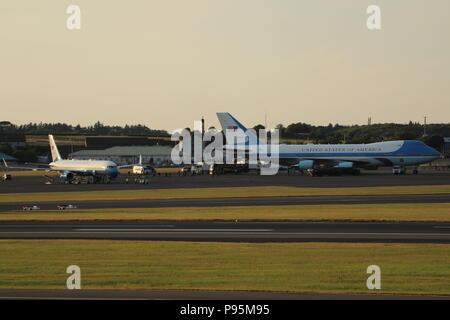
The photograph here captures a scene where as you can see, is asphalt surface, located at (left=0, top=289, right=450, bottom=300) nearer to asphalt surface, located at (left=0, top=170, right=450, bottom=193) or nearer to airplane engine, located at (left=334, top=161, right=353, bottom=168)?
asphalt surface, located at (left=0, top=170, right=450, bottom=193)

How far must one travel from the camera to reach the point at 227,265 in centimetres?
2589

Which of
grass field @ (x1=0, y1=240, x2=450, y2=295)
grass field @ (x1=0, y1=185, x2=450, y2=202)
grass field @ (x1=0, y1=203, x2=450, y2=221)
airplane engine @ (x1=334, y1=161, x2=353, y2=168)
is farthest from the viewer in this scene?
airplane engine @ (x1=334, y1=161, x2=353, y2=168)

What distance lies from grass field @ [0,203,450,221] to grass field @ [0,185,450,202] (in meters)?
14.9

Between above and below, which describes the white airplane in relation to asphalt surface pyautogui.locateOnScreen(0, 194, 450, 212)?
above

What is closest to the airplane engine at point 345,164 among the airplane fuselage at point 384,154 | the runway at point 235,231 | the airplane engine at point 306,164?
the airplane fuselage at point 384,154

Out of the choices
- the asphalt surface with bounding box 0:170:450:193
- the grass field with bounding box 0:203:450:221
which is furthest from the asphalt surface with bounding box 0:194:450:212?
the asphalt surface with bounding box 0:170:450:193

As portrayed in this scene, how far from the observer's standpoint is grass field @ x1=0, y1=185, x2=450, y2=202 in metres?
69.1

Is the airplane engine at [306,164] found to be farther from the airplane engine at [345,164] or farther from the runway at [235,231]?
the runway at [235,231]

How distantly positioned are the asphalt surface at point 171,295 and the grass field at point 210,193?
155ft

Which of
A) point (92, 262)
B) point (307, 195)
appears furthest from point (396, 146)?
point (92, 262)

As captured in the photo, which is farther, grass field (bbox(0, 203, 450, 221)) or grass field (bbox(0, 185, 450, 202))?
grass field (bbox(0, 185, 450, 202))

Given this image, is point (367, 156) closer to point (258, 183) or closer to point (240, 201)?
point (258, 183)
